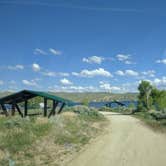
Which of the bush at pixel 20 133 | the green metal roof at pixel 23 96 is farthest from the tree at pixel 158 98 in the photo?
the bush at pixel 20 133

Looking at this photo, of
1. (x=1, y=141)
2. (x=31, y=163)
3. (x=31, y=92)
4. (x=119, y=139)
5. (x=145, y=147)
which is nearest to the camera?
(x=31, y=163)

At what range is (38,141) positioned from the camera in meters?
16.1

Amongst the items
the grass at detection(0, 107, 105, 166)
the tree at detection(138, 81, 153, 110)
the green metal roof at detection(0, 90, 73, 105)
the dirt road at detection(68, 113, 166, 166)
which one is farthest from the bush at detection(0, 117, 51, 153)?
the tree at detection(138, 81, 153, 110)

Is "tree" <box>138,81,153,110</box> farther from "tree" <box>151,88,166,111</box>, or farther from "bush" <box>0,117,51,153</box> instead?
"bush" <box>0,117,51,153</box>

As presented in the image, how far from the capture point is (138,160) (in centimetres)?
1305

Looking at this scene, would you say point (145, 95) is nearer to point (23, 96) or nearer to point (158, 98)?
point (158, 98)

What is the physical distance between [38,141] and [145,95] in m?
41.8

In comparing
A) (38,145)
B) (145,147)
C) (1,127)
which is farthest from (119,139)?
(1,127)

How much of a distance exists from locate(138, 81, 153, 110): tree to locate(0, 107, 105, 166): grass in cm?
3436

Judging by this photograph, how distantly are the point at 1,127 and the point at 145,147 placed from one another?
27.4ft

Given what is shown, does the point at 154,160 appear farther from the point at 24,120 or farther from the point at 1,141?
the point at 24,120

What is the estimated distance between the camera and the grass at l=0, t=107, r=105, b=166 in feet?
43.6

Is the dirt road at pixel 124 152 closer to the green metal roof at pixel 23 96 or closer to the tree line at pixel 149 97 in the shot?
the green metal roof at pixel 23 96

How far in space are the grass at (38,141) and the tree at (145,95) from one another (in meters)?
34.4
